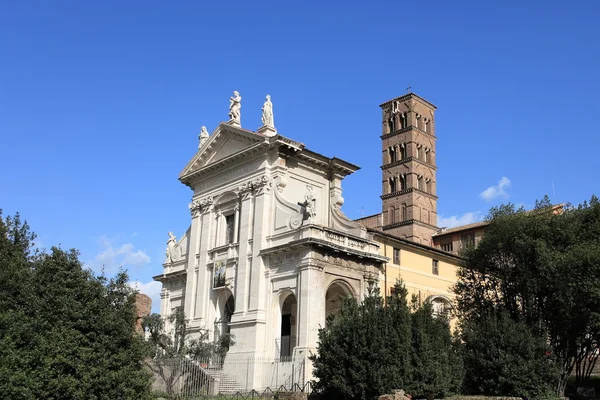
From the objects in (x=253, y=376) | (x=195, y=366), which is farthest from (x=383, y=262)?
(x=195, y=366)

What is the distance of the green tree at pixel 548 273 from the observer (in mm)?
25250

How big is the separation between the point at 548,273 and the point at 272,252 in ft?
43.0

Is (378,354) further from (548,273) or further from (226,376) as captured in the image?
(226,376)

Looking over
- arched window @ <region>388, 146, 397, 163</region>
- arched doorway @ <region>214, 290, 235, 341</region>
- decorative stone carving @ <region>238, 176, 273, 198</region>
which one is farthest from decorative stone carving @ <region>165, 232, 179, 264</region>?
arched window @ <region>388, 146, 397, 163</region>

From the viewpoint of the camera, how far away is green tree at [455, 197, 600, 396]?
25250 millimetres

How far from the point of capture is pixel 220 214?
37.7 meters

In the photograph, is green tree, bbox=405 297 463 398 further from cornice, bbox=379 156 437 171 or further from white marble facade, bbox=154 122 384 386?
cornice, bbox=379 156 437 171

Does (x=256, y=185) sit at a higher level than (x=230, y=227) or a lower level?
higher

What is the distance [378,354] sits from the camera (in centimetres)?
2203

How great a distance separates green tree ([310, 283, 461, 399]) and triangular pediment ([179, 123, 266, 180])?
13907 mm

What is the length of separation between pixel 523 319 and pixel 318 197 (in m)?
13.3

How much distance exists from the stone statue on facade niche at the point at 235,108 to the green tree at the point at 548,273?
632 inches

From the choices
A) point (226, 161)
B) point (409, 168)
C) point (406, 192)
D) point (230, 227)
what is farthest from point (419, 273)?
point (409, 168)

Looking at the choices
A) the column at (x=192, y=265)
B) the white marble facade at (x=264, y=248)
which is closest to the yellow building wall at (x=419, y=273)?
the white marble facade at (x=264, y=248)
